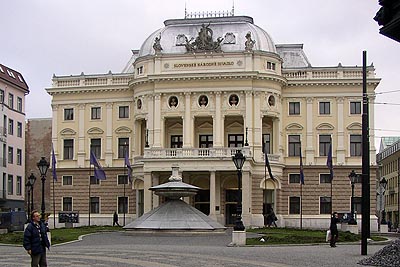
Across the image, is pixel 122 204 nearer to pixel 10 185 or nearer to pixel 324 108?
pixel 10 185

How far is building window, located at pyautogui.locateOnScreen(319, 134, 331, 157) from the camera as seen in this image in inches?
Result: 2980

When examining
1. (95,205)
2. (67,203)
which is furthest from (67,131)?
(95,205)

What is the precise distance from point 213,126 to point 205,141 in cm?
293

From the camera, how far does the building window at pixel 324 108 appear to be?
2985 inches

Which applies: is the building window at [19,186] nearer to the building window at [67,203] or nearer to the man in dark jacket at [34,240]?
the building window at [67,203]

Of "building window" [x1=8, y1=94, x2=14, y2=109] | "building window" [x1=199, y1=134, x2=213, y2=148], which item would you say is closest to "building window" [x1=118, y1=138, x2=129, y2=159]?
"building window" [x1=199, y1=134, x2=213, y2=148]

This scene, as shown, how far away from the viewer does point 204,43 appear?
2908 inches

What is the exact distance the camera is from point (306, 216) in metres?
74.4

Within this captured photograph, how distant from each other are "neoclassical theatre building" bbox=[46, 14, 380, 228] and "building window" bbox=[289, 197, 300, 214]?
9 cm

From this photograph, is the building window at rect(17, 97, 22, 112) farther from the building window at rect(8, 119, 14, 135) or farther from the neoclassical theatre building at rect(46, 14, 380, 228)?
the neoclassical theatre building at rect(46, 14, 380, 228)

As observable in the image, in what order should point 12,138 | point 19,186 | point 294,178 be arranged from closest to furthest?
point 294,178
point 12,138
point 19,186

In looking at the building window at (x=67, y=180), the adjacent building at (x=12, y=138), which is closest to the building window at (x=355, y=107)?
the building window at (x=67, y=180)

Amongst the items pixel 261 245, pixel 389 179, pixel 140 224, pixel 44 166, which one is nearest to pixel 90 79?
pixel 140 224

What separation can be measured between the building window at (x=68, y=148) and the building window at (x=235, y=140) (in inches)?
619
